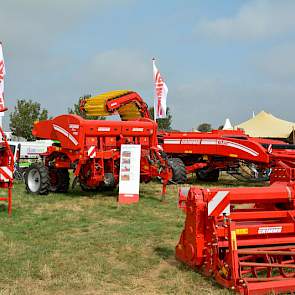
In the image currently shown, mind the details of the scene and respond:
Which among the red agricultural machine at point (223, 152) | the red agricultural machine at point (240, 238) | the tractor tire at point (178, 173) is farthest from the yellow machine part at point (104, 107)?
the red agricultural machine at point (240, 238)

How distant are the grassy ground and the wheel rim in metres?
1.57

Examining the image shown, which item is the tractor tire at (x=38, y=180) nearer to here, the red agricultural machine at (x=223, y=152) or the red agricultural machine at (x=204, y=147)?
the red agricultural machine at (x=204, y=147)

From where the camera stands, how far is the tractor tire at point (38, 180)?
37.6 feet

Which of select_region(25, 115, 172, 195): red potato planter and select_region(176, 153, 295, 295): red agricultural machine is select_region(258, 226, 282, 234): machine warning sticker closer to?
select_region(176, 153, 295, 295): red agricultural machine

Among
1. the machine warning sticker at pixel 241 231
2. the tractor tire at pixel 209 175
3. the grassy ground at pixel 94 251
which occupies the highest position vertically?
the tractor tire at pixel 209 175

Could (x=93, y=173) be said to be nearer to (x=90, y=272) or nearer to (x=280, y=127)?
(x=90, y=272)

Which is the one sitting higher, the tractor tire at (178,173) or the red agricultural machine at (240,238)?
the tractor tire at (178,173)

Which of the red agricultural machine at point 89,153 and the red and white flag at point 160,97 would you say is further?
the red and white flag at point 160,97

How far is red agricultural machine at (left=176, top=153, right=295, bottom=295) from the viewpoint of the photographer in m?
4.49

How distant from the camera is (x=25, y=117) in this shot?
131ft

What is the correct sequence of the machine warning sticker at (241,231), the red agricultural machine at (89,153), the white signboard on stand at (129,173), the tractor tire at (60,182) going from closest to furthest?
the machine warning sticker at (241,231) → the white signboard on stand at (129,173) → the red agricultural machine at (89,153) → the tractor tire at (60,182)

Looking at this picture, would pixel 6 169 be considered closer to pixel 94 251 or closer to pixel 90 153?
pixel 90 153

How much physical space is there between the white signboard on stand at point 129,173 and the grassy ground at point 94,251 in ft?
1.85

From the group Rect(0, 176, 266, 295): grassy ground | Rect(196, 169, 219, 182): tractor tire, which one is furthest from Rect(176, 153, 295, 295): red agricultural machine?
Rect(196, 169, 219, 182): tractor tire
